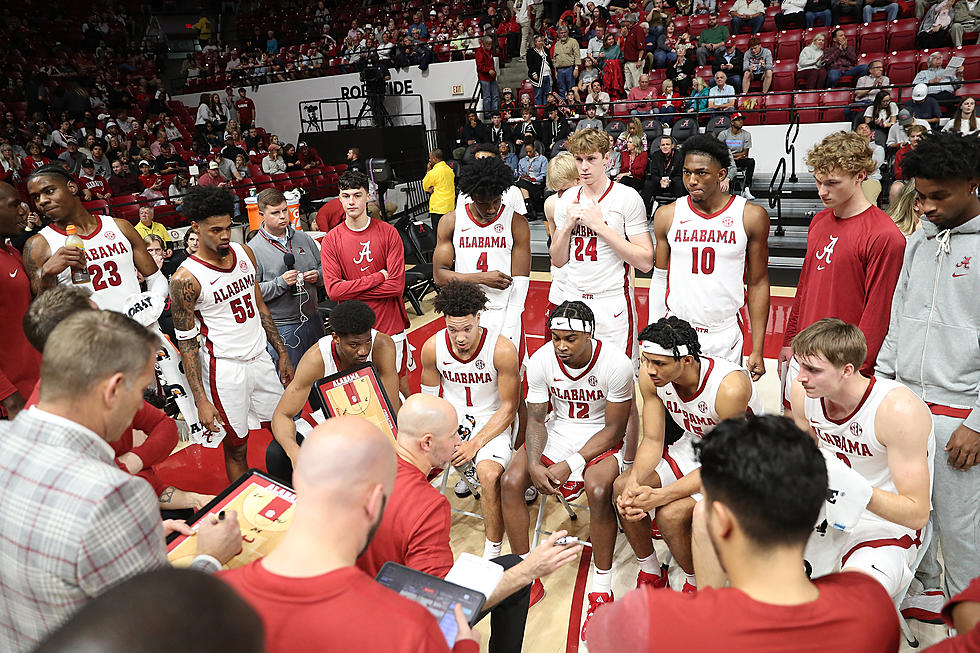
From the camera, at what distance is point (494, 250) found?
4.43 metres

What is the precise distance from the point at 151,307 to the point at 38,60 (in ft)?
56.0

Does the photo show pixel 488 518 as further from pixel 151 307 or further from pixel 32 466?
pixel 151 307

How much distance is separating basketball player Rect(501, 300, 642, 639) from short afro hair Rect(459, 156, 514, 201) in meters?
1.10

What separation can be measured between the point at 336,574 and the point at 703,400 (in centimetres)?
215

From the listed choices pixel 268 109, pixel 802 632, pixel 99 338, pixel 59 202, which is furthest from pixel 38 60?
pixel 802 632

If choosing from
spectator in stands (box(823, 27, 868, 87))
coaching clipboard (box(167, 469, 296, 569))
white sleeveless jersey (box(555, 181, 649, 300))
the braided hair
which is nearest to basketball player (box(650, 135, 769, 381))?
white sleeveless jersey (box(555, 181, 649, 300))

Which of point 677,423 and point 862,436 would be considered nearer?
point 862,436

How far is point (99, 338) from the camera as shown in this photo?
1.72 metres

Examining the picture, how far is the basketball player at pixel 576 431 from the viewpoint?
3.27 m

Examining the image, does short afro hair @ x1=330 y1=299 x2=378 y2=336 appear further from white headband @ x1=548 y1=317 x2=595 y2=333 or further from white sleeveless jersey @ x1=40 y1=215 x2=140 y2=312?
white sleeveless jersey @ x1=40 y1=215 x2=140 y2=312

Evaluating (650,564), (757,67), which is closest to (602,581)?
(650,564)

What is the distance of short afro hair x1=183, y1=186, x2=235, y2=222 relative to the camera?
378cm

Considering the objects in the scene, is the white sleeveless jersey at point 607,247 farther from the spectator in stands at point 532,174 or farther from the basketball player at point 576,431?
the spectator in stands at point 532,174

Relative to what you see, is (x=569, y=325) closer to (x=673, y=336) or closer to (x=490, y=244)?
→ (x=673, y=336)
